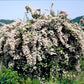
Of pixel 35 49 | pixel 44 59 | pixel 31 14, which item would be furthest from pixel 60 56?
pixel 31 14

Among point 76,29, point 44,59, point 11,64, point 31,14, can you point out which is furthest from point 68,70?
point 31,14

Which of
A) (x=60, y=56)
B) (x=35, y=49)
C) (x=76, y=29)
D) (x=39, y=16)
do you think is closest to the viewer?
(x=35, y=49)

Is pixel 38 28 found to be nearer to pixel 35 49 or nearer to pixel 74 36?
pixel 35 49

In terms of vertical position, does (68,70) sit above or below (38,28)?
below

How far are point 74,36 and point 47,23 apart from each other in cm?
99

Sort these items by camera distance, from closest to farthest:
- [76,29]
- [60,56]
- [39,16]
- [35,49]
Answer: [35,49] → [60,56] → [76,29] → [39,16]

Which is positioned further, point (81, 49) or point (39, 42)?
point (81, 49)

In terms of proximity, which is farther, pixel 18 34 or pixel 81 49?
pixel 81 49

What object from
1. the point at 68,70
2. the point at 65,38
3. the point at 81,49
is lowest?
the point at 68,70

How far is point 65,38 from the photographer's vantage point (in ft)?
17.0

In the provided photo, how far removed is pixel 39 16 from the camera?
5926 millimetres

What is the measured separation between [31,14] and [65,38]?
5.57 ft

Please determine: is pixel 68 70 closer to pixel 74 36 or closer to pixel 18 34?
pixel 74 36

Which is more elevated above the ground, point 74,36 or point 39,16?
point 39,16
